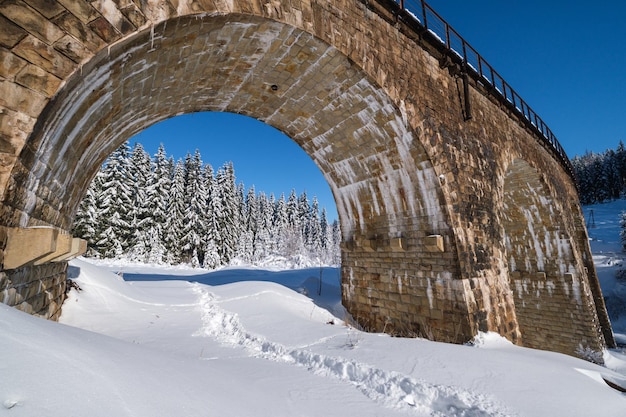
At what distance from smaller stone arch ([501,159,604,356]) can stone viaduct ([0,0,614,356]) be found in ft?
1.03

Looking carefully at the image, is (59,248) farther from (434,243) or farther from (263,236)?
(263,236)

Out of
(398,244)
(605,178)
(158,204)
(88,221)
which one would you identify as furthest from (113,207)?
(605,178)

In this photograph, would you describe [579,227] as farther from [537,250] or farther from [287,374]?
[287,374]

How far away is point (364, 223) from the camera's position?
930 cm

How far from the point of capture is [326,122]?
774 centimetres

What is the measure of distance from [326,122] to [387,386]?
602 cm

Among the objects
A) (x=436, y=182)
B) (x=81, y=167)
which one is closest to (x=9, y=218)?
(x=81, y=167)

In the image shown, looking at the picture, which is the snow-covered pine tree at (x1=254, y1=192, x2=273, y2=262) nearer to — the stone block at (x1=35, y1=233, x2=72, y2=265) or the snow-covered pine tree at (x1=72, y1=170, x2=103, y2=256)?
the snow-covered pine tree at (x1=72, y1=170, x2=103, y2=256)

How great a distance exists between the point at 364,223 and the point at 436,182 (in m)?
2.76

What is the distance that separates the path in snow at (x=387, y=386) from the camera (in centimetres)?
324

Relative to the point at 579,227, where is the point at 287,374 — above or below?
below

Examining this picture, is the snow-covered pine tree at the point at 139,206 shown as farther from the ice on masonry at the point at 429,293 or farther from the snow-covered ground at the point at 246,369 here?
the ice on masonry at the point at 429,293

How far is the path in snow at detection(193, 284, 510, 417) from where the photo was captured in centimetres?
324

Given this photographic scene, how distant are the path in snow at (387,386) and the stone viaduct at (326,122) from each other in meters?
3.42
